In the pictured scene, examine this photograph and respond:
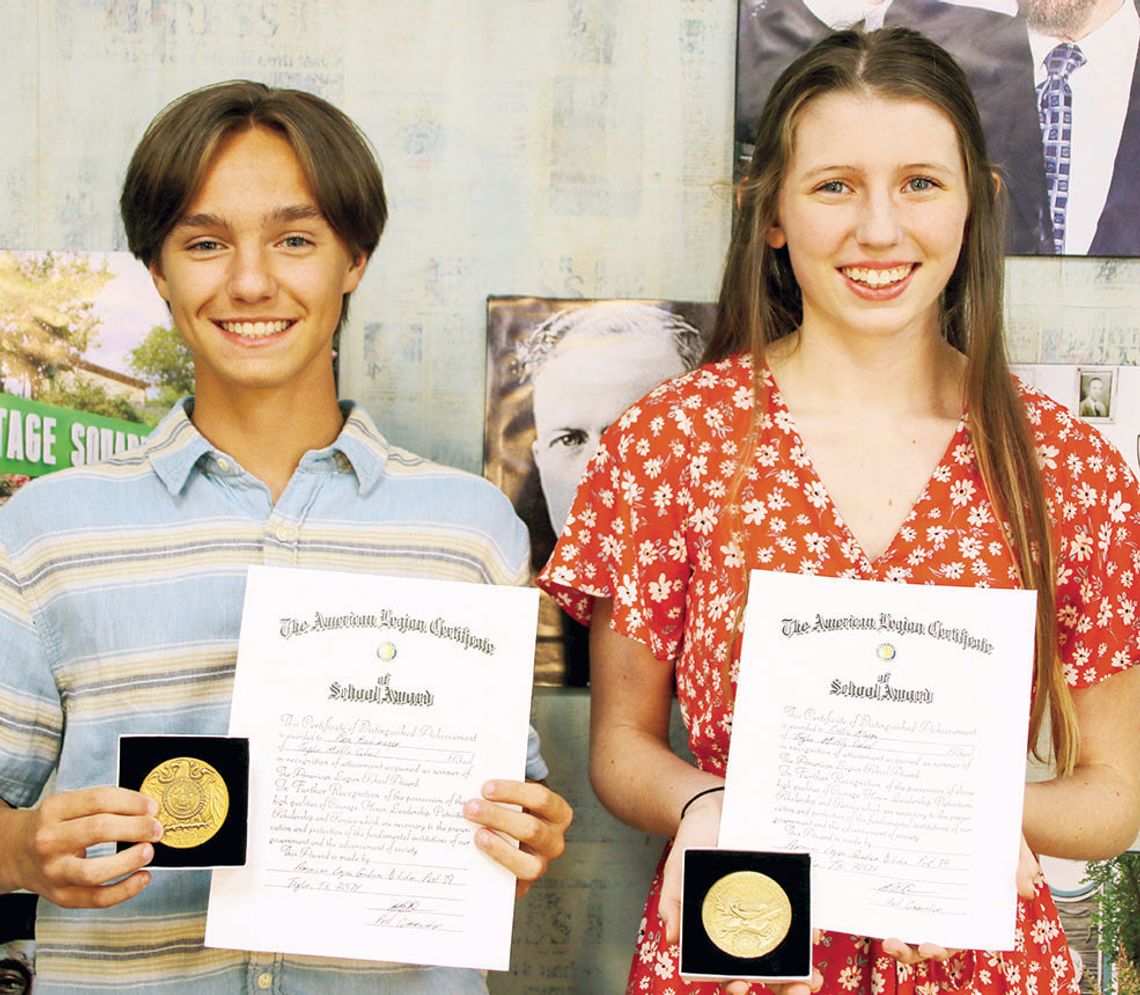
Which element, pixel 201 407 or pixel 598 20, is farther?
pixel 598 20

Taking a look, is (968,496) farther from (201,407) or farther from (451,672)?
(201,407)

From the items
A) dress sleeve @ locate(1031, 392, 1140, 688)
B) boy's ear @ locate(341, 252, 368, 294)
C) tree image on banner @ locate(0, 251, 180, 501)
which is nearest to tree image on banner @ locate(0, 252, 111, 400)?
tree image on banner @ locate(0, 251, 180, 501)

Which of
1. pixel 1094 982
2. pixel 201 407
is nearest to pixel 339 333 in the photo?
pixel 201 407

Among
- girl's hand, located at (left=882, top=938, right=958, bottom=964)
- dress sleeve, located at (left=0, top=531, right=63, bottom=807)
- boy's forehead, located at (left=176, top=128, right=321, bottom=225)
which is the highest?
boy's forehead, located at (left=176, top=128, right=321, bottom=225)

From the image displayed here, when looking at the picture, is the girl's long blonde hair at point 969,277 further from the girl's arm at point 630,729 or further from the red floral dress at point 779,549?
the girl's arm at point 630,729

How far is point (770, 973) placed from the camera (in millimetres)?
1245

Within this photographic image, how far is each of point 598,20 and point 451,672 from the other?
116 centimetres

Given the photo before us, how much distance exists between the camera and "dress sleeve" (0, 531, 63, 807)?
1417 millimetres

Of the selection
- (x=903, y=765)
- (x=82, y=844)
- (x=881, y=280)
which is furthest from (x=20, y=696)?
(x=881, y=280)

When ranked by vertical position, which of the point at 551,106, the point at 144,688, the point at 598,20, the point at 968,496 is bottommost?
the point at 144,688

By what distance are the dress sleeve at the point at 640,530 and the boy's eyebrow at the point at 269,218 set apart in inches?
19.3

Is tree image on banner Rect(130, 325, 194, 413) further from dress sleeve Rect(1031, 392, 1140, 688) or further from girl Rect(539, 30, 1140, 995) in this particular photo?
dress sleeve Rect(1031, 392, 1140, 688)

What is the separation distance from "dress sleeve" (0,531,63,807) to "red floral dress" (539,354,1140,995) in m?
0.63

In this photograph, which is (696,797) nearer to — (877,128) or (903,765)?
(903,765)
